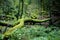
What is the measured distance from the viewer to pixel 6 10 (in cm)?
1178

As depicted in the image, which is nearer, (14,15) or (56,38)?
(56,38)

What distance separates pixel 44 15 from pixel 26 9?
1953mm

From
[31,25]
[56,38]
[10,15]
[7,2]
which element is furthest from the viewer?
[10,15]

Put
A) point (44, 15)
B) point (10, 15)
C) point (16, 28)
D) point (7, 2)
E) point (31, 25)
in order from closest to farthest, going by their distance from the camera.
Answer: point (16, 28) < point (31, 25) < point (7, 2) < point (10, 15) < point (44, 15)

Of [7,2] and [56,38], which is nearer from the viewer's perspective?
[56,38]

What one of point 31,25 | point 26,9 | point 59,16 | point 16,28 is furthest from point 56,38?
point 26,9

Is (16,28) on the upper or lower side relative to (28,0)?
lower

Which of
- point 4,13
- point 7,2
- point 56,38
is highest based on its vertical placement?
point 7,2

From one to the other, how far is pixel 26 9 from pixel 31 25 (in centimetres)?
395

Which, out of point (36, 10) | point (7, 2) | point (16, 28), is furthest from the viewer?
point (36, 10)

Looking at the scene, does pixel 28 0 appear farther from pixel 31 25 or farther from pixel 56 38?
pixel 56 38

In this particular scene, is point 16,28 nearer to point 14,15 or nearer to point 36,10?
point 14,15

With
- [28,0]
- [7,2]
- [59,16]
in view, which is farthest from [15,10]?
[59,16]

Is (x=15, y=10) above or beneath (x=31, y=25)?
above
